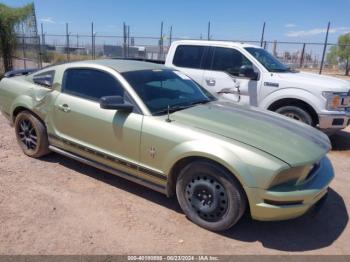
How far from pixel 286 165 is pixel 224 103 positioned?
175 cm

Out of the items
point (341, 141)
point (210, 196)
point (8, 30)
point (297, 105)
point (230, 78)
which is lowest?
point (341, 141)

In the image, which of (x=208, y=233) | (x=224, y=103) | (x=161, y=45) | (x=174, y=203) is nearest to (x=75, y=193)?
(x=174, y=203)

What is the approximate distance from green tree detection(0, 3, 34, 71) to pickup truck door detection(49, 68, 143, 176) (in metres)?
13.0

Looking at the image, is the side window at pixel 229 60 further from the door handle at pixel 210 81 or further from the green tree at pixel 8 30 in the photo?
the green tree at pixel 8 30

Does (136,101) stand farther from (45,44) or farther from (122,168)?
(45,44)

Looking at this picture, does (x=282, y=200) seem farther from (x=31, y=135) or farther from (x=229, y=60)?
(x=229, y=60)

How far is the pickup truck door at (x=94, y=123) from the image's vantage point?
3.90 meters

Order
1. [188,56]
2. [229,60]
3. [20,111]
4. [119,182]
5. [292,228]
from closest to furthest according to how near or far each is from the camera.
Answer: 1. [292,228]
2. [119,182]
3. [20,111]
4. [229,60]
5. [188,56]

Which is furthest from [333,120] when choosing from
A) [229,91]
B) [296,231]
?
[296,231]

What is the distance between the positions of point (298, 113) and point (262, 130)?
3.35 metres

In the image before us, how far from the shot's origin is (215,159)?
324 cm

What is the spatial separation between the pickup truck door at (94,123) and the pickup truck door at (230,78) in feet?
11.0

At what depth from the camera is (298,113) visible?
6621 mm

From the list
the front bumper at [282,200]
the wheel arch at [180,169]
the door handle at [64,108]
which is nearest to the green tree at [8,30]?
the door handle at [64,108]
